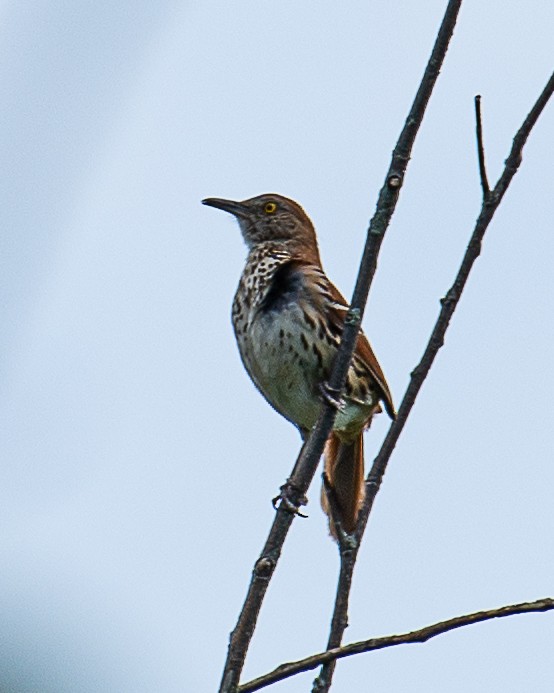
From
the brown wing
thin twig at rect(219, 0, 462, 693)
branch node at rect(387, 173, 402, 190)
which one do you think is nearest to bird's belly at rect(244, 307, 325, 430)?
the brown wing

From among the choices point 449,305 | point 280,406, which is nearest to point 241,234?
point 280,406

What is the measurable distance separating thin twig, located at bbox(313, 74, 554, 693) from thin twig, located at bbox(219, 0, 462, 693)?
253 mm

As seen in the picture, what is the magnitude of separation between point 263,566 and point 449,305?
0.89 m

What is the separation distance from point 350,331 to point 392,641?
2.80 ft

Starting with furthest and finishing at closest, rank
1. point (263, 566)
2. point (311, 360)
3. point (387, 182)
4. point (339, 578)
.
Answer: point (311, 360), point (339, 578), point (387, 182), point (263, 566)

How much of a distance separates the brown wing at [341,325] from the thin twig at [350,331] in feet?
7.16

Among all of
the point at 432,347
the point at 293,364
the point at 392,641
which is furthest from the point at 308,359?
the point at 392,641

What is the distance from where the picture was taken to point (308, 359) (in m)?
5.31

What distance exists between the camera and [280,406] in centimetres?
555

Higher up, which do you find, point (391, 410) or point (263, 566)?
point (391, 410)

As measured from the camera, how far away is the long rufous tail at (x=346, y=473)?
5.30m

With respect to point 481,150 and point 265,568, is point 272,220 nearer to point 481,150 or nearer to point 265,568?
point 481,150

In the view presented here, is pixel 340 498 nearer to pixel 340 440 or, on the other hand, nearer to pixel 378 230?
pixel 340 440

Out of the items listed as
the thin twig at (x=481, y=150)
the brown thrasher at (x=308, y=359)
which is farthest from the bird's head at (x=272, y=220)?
the thin twig at (x=481, y=150)
